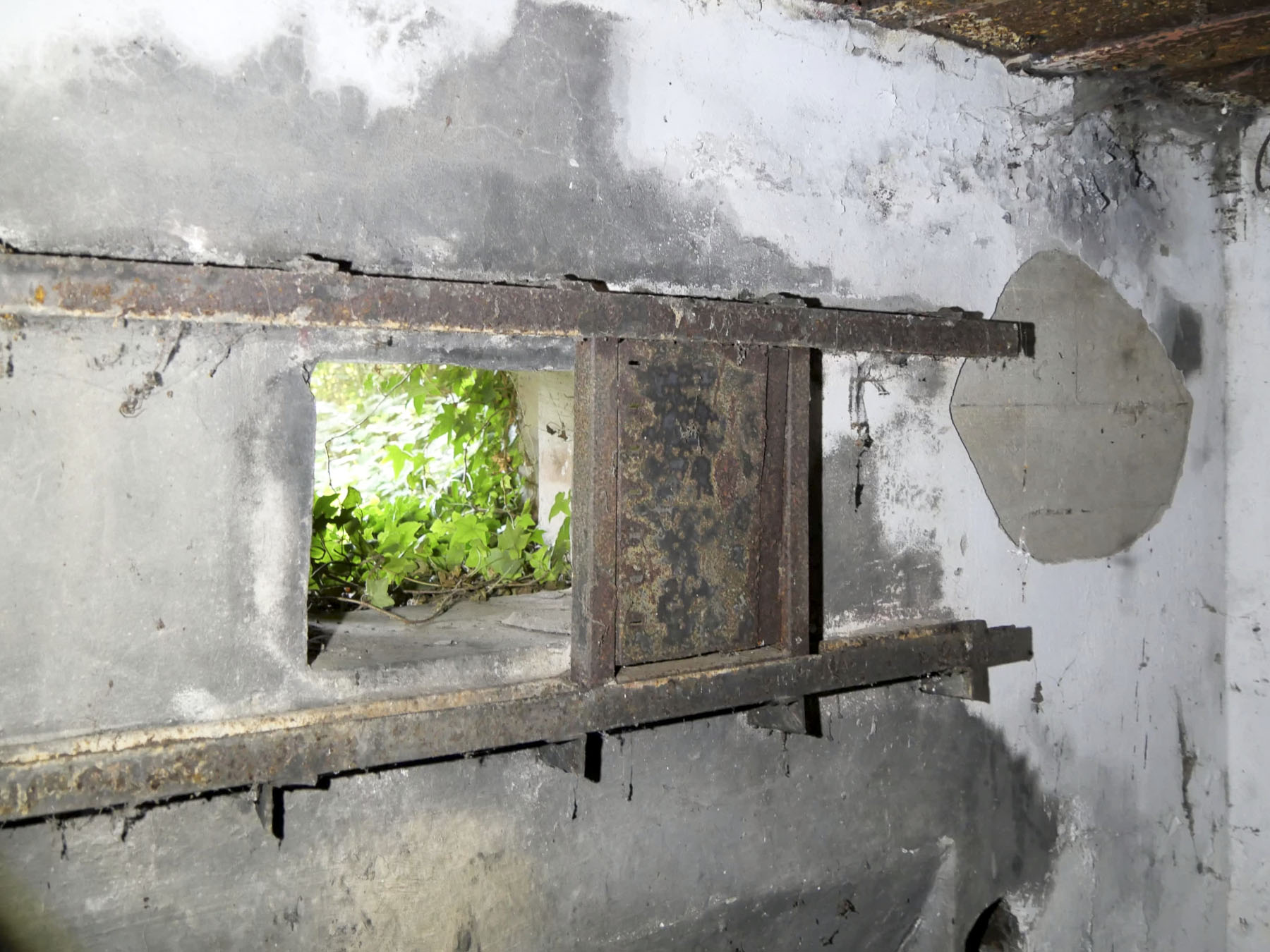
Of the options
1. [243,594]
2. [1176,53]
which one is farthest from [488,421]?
[1176,53]

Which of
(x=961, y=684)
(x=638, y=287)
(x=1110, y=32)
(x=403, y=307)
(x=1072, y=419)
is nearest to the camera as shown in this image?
(x=403, y=307)

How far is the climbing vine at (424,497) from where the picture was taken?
2691 millimetres

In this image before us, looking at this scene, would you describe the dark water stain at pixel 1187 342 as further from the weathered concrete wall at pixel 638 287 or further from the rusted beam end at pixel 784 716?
the rusted beam end at pixel 784 716

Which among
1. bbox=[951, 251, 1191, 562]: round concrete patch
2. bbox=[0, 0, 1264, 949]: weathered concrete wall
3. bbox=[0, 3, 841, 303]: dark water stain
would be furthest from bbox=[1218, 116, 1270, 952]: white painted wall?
bbox=[0, 3, 841, 303]: dark water stain

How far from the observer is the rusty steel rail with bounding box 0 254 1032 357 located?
1388 mm

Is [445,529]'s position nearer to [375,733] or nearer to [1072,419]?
[375,733]

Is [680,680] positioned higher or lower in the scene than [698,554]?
lower

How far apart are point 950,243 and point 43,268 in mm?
2002

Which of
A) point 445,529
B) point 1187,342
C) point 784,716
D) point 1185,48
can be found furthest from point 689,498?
point 1187,342

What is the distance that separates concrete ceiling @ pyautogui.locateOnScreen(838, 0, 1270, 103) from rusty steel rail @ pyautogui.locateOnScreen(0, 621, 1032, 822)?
151cm

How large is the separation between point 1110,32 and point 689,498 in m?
1.61

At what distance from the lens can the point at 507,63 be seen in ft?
5.98

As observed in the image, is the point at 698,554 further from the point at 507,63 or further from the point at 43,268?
the point at 43,268

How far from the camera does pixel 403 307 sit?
1.60 m
